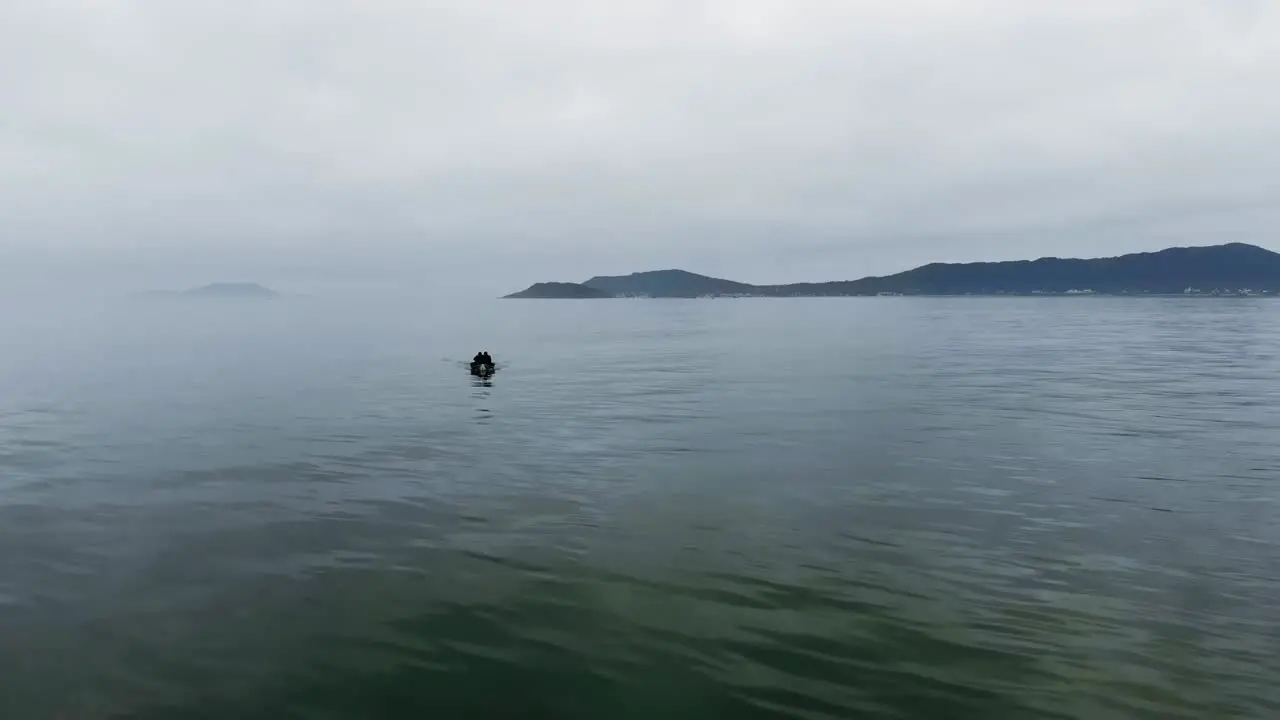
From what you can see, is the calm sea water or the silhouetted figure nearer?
the calm sea water

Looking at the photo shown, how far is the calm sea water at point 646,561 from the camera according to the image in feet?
41.8

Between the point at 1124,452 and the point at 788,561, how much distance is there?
20.9m

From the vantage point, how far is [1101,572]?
17.5 m

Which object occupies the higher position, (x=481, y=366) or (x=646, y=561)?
(x=481, y=366)

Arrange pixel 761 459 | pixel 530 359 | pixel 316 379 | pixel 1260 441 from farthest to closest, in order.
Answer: pixel 530 359
pixel 316 379
pixel 1260 441
pixel 761 459

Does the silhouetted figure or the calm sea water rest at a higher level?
the silhouetted figure

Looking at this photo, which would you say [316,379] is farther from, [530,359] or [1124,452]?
[1124,452]

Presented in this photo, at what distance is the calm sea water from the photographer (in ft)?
41.8

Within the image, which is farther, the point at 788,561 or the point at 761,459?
the point at 761,459

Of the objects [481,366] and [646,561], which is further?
[481,366]

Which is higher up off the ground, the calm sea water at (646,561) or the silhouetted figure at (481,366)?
the silhouetted figure at (481,366)

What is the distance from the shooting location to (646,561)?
60.2 ft

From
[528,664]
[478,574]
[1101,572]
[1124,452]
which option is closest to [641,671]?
[528,664]

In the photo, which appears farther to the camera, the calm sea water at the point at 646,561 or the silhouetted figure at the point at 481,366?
the silhouetted figure at the point at 481,366
